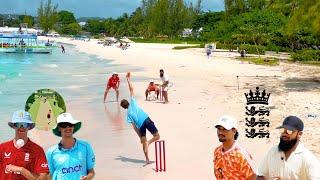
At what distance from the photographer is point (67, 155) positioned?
4914mm

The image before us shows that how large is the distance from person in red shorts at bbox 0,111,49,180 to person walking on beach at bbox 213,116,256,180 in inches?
64.7

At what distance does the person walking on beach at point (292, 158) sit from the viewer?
4.43m

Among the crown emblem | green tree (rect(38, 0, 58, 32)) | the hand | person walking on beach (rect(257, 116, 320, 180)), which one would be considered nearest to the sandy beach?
the crown emblem

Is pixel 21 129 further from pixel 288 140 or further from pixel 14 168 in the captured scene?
pixel 288 140

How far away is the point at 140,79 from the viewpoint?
33.7 metres

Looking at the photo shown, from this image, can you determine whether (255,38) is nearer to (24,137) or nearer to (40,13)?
(24,137)

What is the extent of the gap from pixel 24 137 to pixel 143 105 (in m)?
15.3

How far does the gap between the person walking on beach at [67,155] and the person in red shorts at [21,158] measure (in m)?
0.09

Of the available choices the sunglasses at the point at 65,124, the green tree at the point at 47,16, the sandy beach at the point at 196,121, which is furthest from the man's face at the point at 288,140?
the green tree at the point at 47,16

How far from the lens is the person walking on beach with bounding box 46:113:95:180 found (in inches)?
193

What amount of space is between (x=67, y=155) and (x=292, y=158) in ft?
6.71

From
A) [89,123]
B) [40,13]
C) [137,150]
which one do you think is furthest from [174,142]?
[40,13]

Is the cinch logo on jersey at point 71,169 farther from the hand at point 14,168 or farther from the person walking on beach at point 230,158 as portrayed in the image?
the person walking on beach at point 230,158

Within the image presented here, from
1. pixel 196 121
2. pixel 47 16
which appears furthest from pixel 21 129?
pixel 47 16
